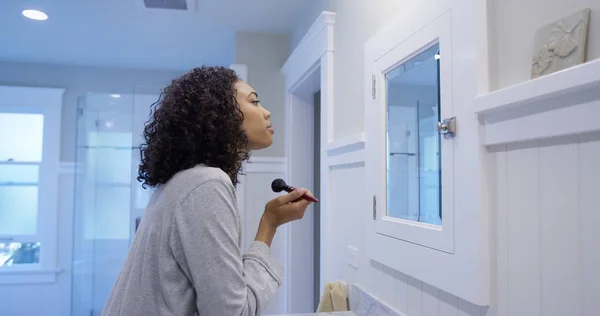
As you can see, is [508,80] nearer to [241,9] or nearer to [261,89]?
[241,9]

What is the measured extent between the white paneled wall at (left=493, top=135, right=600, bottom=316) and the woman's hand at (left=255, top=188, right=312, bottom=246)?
43 centimetres

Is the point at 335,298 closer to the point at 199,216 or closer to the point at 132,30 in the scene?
the point at 199,216

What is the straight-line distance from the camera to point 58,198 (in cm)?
378

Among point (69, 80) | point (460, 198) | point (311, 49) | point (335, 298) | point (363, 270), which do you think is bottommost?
point (335, 298)

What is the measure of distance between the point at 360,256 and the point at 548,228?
0.92 m

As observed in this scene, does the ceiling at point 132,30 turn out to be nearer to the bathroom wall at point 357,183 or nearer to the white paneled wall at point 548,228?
the bathroom wall at point 357,183

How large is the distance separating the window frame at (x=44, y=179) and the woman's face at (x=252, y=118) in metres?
3.38

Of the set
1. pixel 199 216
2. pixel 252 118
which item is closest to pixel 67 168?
pixel 252 118

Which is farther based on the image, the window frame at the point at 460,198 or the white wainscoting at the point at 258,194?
the white wainscoting at the point at 258,194

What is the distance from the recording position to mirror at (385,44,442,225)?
1.12 metres

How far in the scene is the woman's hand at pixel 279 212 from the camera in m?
1.00

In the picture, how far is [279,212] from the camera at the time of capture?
1.02 meters

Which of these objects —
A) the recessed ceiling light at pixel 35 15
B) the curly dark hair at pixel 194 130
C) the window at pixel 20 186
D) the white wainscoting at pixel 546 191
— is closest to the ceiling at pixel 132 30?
the recessed ceiling light at pixel 35 15

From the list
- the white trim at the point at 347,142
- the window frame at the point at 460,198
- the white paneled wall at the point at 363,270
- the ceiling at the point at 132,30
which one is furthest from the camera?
the ceiling at the point at 132,30
